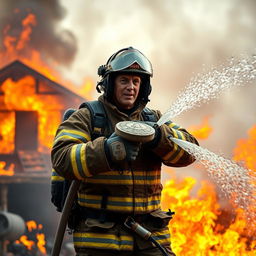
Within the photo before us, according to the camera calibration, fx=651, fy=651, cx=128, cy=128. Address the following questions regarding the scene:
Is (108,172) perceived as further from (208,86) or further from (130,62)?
(208,86)

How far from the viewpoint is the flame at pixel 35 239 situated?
15.6m

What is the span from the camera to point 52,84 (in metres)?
16.9

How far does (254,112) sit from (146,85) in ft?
44.7

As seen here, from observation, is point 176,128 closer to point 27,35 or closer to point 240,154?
point 240,154

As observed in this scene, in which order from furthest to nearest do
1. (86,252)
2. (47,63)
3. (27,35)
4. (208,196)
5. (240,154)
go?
(27,35), (47,63), (240,154), (208,196), (86,252)

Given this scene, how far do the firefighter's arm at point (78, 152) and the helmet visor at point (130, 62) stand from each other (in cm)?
44

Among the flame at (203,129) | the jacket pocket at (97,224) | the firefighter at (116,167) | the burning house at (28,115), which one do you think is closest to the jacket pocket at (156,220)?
the firefighter at (116,167)

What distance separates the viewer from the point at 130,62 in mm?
4109

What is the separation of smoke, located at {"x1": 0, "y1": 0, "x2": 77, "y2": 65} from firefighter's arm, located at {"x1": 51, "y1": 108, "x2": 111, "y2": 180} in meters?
16.8

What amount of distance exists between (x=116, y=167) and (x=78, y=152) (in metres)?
0.30

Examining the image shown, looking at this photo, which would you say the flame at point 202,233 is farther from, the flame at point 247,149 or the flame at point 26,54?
the flame at point 26,54

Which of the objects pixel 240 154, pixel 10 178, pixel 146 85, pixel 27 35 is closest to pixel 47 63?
pixel 27 35

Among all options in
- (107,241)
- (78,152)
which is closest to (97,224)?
(107,241)

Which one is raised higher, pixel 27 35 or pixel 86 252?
pixel 27 35
